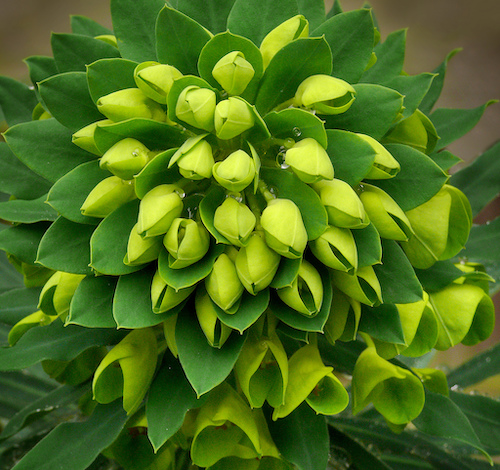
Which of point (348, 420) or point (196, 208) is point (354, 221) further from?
point (348, 420)

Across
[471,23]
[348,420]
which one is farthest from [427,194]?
[471,23]

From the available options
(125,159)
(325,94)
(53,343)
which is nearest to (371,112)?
(325,94)

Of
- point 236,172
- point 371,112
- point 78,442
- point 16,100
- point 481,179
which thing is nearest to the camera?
point 236,172

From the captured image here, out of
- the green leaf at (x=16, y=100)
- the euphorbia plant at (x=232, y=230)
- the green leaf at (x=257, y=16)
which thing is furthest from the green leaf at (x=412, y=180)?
the green leaf at (x=16, y=100)

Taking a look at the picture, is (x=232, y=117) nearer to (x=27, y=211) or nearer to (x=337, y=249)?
(x=337, y=249)

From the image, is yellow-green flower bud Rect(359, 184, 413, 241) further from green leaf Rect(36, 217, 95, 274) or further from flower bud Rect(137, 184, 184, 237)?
green leaf Rect(36, 217, 95, 274)

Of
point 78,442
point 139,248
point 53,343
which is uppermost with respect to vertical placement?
point 139,248
